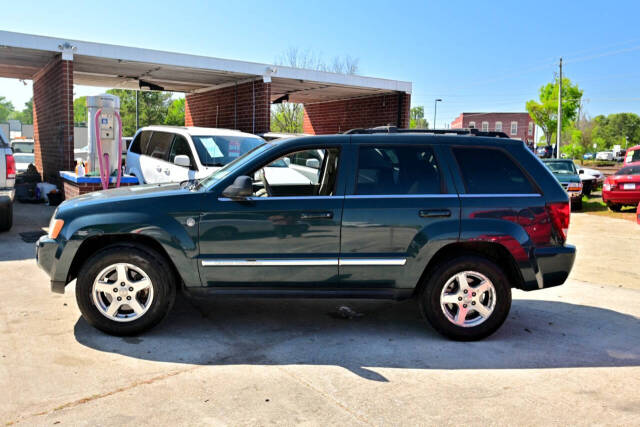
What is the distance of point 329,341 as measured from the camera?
5078mm

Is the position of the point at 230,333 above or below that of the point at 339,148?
below

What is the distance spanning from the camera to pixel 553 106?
53.4 meters

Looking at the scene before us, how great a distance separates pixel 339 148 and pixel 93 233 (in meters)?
2.22

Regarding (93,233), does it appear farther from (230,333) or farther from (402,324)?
(402,324)

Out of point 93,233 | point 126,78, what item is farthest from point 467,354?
point 126,78

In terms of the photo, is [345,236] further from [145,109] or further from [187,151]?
[145,109]

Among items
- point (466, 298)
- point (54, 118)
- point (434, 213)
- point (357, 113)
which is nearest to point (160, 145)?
point (54, 118)

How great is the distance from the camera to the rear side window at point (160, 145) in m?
11.2

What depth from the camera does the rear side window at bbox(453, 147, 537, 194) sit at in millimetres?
5137

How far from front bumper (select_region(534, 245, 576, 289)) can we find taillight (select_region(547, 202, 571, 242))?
5.2 inches

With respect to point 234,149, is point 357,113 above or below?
above

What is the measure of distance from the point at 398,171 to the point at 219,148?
6.11 m

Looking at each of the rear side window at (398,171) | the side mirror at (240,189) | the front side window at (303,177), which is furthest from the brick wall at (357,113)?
the side mirror at (240,189)

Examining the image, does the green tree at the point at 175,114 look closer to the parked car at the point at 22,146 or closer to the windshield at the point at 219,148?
the parked car at the point at 22,146
